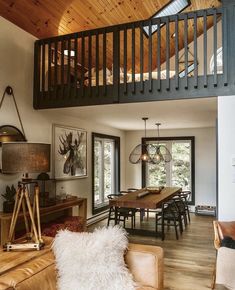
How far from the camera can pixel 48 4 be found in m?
4.06

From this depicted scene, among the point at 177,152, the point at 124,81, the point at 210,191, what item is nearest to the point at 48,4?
the point at 124,81

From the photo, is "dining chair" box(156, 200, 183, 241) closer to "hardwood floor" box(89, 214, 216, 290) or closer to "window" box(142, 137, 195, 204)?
"hardwood floor" box(89, 214, 216, 290)

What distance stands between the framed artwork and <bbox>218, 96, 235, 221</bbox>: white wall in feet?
9.00

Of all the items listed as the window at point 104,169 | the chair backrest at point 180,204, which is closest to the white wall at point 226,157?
the chair backrest at point 180,204

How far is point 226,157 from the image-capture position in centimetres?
345

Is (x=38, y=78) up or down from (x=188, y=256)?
up

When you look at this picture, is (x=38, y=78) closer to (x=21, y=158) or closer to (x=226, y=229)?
(x=21, y=158)

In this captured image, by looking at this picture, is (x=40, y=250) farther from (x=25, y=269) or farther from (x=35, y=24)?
(x=35, y=24)

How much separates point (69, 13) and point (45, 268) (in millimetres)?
3910

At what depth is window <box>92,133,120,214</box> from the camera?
6457 mm

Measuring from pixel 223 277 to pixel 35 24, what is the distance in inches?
159

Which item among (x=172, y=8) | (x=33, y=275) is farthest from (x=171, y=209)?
(x=172, y=8)

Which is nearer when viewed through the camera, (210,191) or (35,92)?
(35,92)

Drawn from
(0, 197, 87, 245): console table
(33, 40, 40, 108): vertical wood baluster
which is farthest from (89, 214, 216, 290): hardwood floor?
(33, 40, 40, 108): vertical wood baluster
